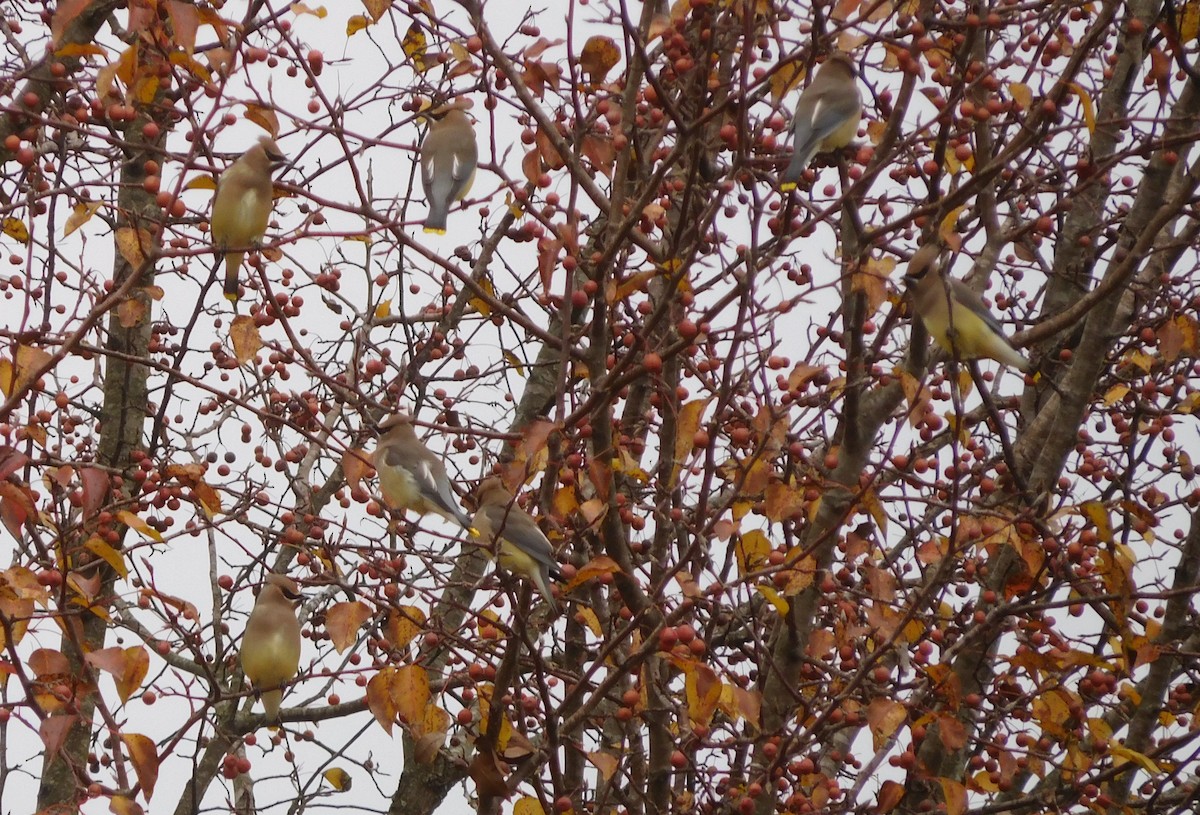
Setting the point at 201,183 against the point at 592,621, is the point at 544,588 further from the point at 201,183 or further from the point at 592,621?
the point at 201,183

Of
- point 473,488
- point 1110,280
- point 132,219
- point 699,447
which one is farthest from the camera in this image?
point 473,488

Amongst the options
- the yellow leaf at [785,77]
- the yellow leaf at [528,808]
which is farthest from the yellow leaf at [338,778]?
the yellow leaf at [785,77]

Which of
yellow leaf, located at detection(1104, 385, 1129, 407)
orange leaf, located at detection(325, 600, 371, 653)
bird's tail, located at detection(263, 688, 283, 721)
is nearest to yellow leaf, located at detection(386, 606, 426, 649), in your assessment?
orange leaf, located at detection(325, 600, 371, 653)

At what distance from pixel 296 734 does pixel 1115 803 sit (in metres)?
2.55

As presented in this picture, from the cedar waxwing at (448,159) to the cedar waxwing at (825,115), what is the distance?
1.03 meters

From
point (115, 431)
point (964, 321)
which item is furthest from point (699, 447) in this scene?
point (115, 431)

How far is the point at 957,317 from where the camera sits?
342 cm

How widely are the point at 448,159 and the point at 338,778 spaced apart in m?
2.34

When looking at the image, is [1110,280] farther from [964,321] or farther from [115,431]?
[115,431]

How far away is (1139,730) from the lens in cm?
400

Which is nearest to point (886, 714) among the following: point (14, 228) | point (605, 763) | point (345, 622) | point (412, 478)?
point (605, 763)

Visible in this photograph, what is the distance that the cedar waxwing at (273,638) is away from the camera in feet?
11.5

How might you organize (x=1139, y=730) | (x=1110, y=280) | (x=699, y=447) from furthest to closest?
(x=1139, y=730), (x=1110, y=280), (x=699, y=447)

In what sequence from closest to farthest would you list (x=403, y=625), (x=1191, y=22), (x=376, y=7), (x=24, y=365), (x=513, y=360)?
(x=24, y=365) → (x=403, y=625) → (x=376, y=7) → (x=1191, y=22) → (x=513, y=360)
